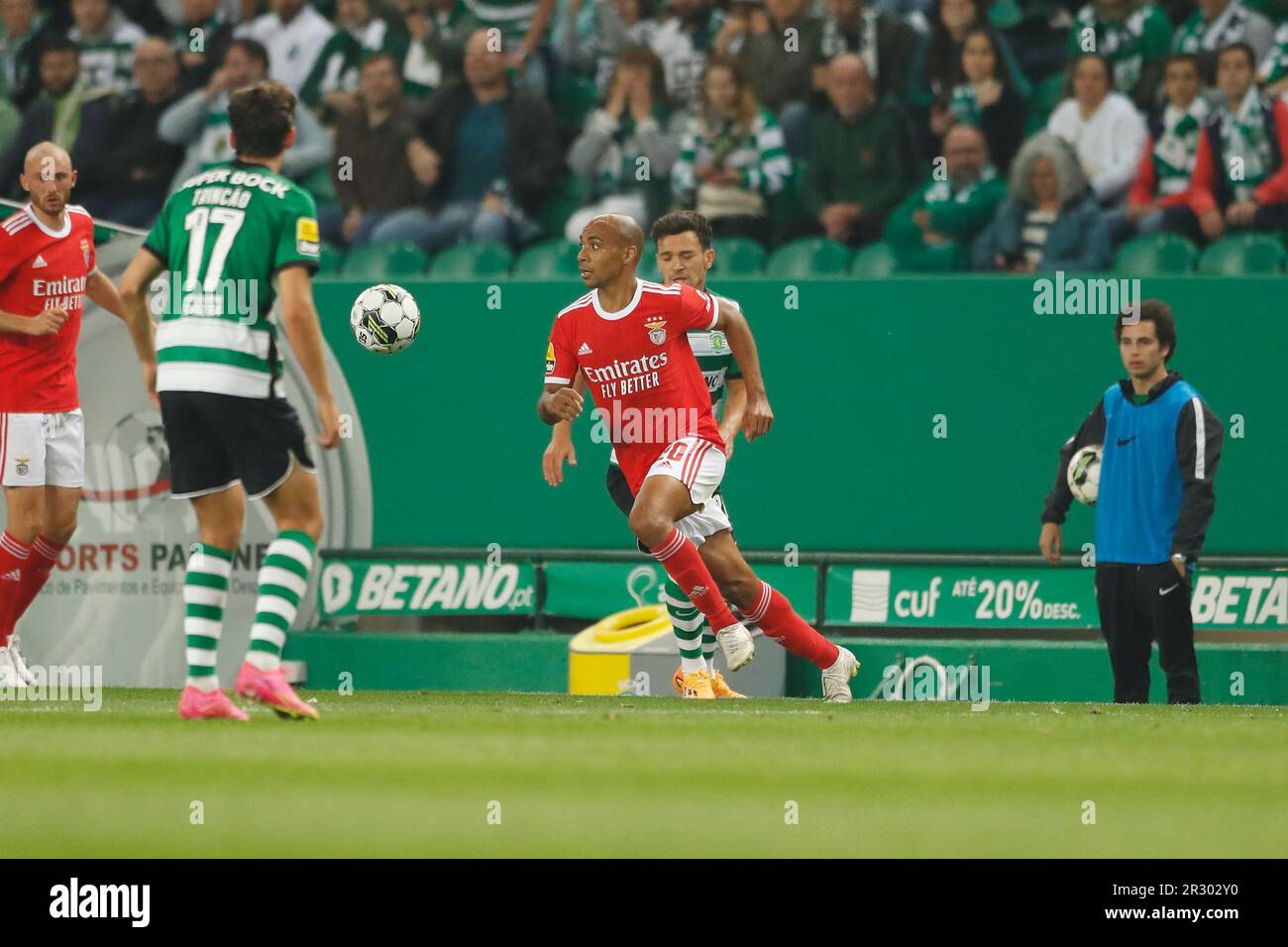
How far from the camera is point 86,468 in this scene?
1178 cm

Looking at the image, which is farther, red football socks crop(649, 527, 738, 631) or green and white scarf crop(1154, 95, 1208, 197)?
green and white scarf crop(1154, 95, 1208, 197)

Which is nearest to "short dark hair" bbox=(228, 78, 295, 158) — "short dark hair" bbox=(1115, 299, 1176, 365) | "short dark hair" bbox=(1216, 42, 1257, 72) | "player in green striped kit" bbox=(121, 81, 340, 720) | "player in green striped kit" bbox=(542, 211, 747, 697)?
"player in green striped kit" bbox=(121, 81, 340, 720)

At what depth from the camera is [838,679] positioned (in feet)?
27.8

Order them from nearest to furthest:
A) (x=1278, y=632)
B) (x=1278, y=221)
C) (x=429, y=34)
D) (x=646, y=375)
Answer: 1. (x=646, y=375)
2. (x=1278, y=632)
3. (x=1278, y=221)
4. (x=429, y=34)

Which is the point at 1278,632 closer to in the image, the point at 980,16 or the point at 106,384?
the point at 980,16

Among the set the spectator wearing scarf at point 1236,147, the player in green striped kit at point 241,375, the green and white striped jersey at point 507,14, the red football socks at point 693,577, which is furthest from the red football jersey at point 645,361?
the green and white striped jersey at point 507,14

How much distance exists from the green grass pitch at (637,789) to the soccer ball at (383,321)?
2.04 meters

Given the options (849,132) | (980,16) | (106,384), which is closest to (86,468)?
(106,384)

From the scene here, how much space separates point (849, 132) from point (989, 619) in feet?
11.5

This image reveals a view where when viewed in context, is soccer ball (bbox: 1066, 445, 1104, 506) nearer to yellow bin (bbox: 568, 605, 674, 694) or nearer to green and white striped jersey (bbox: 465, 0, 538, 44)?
yellow bin (bbox: 568, 605, 674, 694)

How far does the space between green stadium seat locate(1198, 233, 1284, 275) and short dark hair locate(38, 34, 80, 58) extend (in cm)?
867

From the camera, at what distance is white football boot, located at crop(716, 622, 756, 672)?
7.88m

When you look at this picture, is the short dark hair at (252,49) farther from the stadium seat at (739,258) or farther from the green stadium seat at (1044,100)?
the green stadium seat at (1044,100)

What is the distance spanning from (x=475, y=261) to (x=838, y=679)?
493 cm
